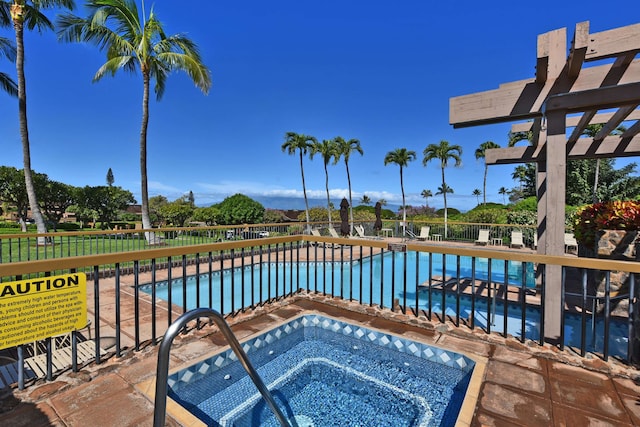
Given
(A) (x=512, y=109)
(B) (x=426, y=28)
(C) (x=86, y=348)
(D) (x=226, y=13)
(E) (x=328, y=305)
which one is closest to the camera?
(C) (x=86, y=348)

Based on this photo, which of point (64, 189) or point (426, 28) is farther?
point (64, 189)

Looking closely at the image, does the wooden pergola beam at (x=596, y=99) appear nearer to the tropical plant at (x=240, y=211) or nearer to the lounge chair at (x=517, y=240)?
the lounge chair at (x=517, y=240)

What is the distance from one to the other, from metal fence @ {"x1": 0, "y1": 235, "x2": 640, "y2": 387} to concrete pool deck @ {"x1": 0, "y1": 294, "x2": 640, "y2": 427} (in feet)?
0.50

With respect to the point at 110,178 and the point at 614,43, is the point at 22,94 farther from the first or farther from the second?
the point at 110,178

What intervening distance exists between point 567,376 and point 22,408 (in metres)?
3.41

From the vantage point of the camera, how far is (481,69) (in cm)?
1509

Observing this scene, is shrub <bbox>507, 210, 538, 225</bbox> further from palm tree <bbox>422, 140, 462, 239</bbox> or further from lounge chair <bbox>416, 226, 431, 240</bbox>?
palm tree <bbox>422, 140, 462, 239</bbox>

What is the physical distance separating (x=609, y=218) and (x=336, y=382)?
466cm

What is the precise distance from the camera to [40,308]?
168 cm

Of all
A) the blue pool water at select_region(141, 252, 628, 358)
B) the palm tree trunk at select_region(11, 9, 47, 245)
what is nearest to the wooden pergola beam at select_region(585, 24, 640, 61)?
the blue pool water at select_region(141, 252, 628, 358)

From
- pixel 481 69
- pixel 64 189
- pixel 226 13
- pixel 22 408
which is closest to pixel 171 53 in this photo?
pixel 226 13

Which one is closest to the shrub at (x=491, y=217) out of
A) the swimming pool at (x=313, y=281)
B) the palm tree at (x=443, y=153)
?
the palm tree at (x=443, y=153)

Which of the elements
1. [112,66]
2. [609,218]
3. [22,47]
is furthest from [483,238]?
[22,47]

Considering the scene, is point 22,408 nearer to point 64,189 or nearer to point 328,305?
point 328,305
